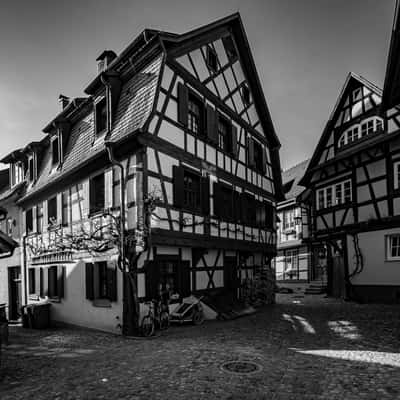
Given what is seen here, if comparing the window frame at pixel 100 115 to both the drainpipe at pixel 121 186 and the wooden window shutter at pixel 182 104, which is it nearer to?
the drainpipe at pixel 121 186

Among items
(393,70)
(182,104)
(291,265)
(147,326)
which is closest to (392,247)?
(393,70)

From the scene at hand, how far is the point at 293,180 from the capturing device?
30.1 meters

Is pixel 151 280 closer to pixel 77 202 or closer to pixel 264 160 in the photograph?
pixel 77 202

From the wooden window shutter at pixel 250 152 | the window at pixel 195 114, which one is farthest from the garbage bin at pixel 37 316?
the wooden window shutter at pixel 250 152

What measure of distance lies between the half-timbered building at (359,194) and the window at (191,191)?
906 centimetres

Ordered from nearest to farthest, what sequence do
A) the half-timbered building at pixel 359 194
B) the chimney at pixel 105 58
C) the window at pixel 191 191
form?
the window at pixel 191 191
the chimney at pixel 105 58
the half-timbered building at pixel 359 194

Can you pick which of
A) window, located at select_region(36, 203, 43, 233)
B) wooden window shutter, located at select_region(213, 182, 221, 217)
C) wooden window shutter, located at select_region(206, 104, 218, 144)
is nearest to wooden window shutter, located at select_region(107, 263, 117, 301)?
wooden window shutter, located at select_region(213, 182, 221, 217)

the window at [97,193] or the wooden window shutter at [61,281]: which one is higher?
the window at [97,193]

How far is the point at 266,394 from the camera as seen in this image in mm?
5691

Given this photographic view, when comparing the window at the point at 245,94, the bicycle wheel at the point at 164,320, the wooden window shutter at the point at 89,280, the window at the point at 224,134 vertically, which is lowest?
the bicycle wheel at the point at 164,320

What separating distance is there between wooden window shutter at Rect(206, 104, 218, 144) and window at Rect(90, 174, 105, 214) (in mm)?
4392

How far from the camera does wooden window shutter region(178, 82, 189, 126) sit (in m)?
12.5

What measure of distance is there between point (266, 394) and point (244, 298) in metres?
10.5

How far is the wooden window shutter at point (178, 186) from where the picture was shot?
1183 centimetres
